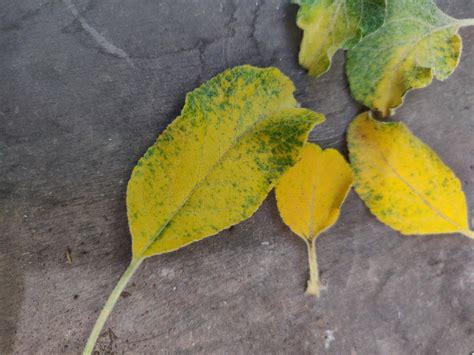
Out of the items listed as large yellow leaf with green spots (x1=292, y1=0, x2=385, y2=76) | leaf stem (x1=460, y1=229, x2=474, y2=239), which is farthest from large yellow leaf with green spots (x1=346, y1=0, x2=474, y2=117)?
leaf stem (x1=460, y1=229, x2=474, y2=239)

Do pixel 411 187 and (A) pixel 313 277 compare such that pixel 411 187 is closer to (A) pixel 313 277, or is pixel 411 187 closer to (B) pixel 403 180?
(B) pixel 403 180

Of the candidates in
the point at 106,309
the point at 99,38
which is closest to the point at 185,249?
the point at 106,309

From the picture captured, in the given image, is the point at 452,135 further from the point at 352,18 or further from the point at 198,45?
the point at 198,45

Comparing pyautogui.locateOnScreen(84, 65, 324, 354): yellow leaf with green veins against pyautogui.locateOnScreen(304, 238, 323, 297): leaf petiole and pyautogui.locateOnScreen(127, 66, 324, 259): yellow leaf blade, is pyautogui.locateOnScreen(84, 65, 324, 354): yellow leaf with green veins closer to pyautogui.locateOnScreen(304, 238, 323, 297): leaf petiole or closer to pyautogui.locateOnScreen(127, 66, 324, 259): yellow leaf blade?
pyautogui.locateOnScreen(127, 66, 324, 259): yellow leaf blade

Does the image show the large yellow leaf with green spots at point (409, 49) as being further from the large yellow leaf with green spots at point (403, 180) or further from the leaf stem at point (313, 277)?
the leaf stem at point (313, 277)

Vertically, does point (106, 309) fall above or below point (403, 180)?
below

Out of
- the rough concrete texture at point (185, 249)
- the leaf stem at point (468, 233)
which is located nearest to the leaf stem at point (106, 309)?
the rough concrete texture at point (185, 249)
